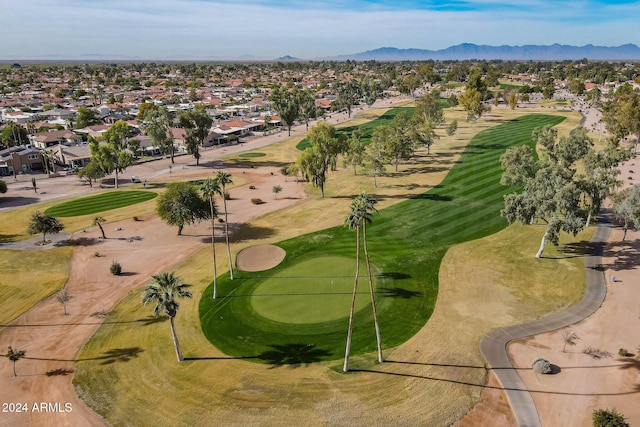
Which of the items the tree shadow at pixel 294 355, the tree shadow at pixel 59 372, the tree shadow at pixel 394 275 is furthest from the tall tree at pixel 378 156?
the tree shadow at pixel 59 372

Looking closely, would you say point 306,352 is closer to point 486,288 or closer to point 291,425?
point 291,425

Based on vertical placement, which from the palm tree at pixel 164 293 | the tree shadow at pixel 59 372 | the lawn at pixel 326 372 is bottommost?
the tree shadow at pixel 59 372

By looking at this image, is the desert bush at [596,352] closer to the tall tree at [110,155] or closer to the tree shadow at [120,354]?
the tree shadow at [120,354]

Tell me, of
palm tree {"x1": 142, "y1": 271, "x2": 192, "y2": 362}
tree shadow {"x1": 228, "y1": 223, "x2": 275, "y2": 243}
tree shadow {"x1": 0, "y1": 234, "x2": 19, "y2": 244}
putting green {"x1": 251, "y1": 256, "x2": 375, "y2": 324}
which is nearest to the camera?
palm tree {"x1": 142, "y1": 271, "x2": 192, "y2": 362}

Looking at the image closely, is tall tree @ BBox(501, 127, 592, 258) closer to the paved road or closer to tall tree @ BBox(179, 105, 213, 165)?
the paved road

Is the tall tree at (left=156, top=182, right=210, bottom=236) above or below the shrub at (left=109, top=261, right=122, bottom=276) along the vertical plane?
above

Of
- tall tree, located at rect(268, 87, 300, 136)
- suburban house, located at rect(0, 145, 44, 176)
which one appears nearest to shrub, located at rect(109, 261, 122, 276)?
suburban house, located at rect(0, 145, 44, 176)

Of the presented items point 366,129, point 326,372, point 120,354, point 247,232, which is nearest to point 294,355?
point 326,372
